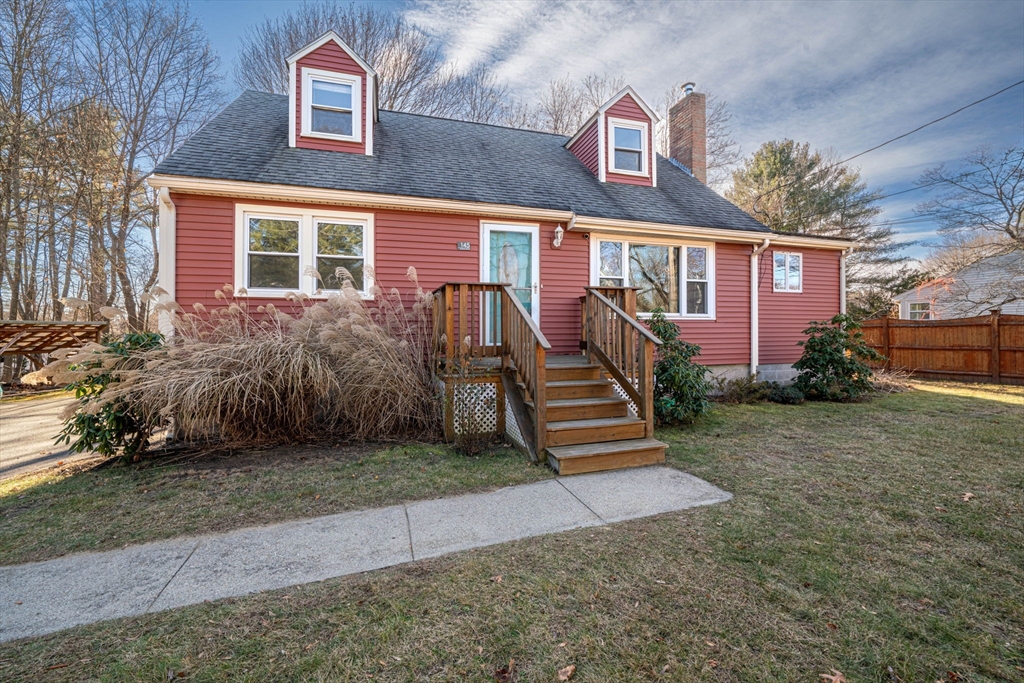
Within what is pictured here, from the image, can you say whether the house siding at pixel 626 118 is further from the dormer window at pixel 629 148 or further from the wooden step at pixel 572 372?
the wooden step at pixel 572 372

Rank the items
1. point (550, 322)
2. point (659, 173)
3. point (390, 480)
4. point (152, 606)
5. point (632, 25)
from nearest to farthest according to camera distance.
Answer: point (152, 606), point (390, 480), point (550, 322), point (632, 25), point (659, 173)

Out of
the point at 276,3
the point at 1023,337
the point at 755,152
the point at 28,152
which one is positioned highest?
the point at 276,3

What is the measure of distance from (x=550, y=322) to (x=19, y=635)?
265 inches

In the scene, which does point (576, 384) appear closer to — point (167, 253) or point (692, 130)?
point (167, 253)

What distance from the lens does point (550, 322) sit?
7.68m

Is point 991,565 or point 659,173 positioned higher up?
point 659,173

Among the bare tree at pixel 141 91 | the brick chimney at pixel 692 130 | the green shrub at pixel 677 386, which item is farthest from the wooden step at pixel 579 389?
the bare tree at pixel 141 91

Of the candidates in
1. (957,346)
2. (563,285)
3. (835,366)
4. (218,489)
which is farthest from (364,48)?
(957,346)

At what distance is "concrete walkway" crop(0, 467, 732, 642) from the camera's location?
2.28 metres

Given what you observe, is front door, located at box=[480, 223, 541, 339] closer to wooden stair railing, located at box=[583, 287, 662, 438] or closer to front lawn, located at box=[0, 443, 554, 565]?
wooden stair railing, located at box=[583, 287, 662, 438]

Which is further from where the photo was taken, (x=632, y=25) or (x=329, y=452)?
(x=632, y=25)

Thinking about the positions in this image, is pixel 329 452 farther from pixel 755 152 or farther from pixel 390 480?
Result: pixel 755 152

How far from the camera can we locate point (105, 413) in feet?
14.7

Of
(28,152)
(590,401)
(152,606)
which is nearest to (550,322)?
(590,401)
